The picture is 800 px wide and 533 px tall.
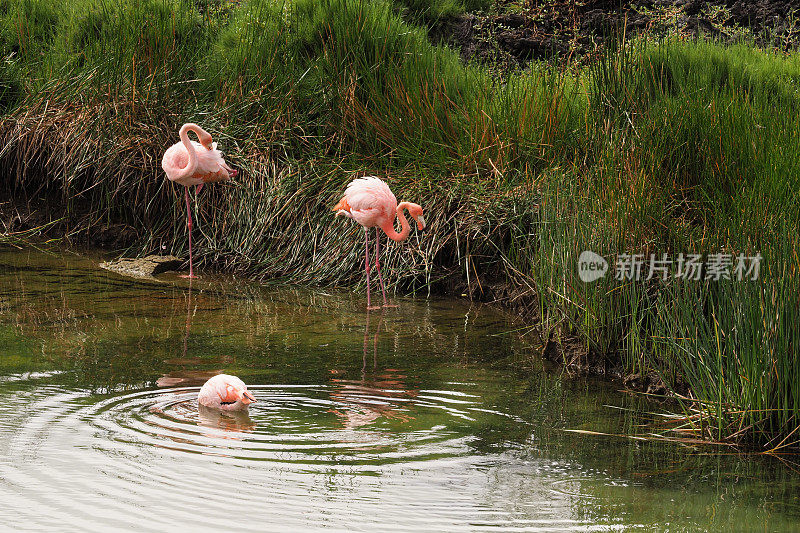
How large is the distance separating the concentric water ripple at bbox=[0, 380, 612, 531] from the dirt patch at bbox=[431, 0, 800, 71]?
5542 mm

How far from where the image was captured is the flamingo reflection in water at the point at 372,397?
3879 mm

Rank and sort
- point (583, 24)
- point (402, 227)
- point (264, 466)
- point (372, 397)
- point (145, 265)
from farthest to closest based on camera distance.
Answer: point (583, 24) < point (145, 265) < point (402, 227) < point (372, 397) < point (264, 466)

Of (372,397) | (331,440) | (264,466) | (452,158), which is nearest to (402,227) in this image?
(452,158)

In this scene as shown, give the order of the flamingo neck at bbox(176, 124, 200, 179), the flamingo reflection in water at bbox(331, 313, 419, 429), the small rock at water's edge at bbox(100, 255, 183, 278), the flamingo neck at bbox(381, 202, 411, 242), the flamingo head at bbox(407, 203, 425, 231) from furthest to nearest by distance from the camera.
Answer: the small rock at water's edge at bbox(100, 255, 183, 278), the flamingo neck at bbox(176, 124, 200, 179), the flamingo neck at bbox(381, 202, 411, 242), the flamingo head at bbox(407, 203, 425, 231), the flamingo reflection in water at bbox(331, 313, 419, 429)

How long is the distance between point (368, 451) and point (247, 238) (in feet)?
12.4

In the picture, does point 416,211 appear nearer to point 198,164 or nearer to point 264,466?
point 198,164

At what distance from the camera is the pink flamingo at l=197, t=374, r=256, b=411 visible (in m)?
3.80

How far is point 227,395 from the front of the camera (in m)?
3.80

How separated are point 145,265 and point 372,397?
326 centimetres

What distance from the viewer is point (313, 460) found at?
11.0 feet

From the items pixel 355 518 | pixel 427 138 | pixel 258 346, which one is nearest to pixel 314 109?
pixel 427 138

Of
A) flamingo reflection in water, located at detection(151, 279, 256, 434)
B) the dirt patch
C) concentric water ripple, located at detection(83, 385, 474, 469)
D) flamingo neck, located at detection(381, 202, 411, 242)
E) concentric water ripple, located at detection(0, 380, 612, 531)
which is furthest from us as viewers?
the dirt patch

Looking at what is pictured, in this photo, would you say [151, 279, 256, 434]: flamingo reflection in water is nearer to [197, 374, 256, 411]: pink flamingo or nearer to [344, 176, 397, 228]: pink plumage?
[197, 374, 256, 411]: pink flamingo

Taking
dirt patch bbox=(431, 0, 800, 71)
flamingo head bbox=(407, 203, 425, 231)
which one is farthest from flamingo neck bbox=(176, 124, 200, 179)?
dirt patch bbox=(431, 0, 800, 71)
